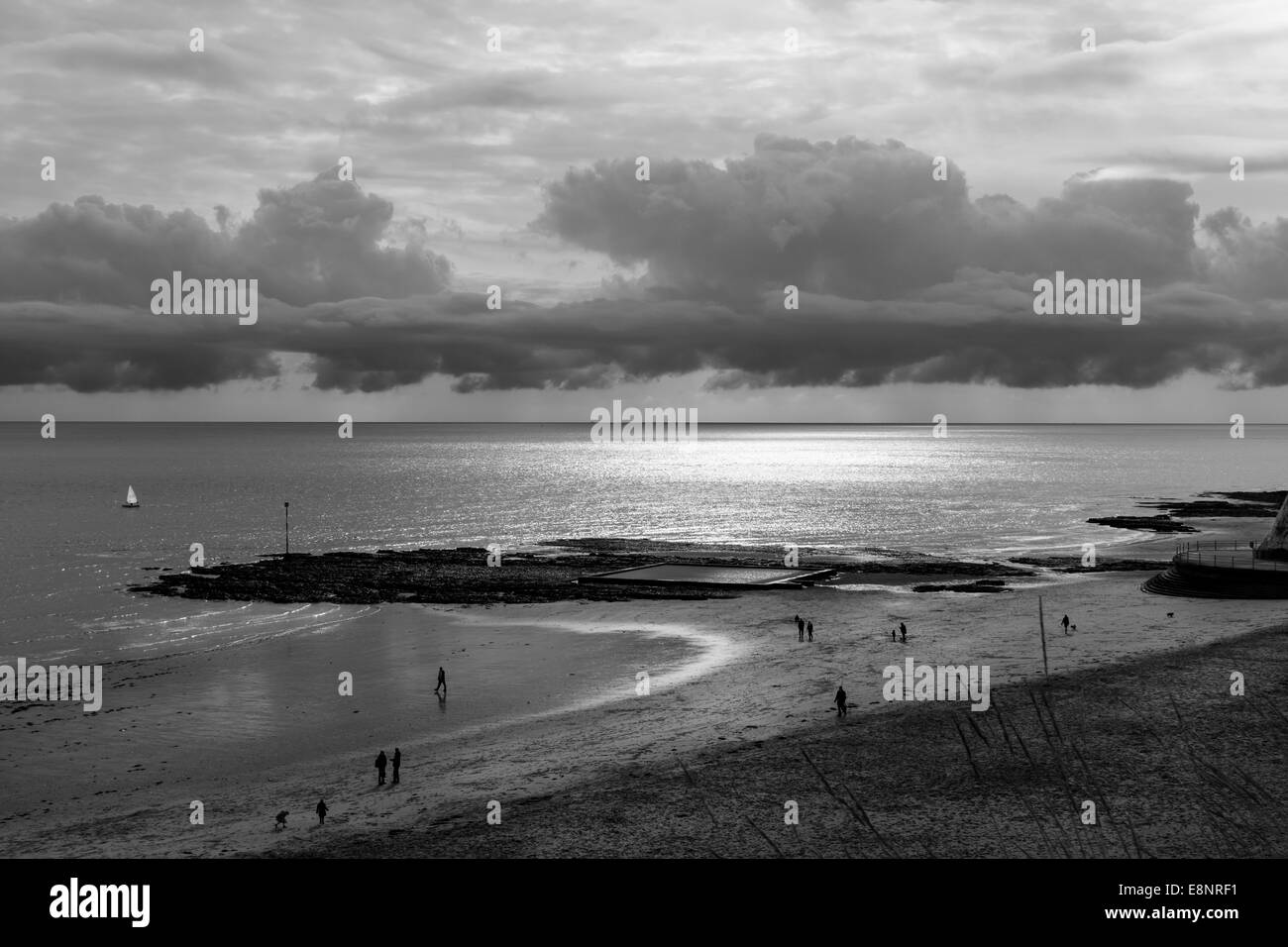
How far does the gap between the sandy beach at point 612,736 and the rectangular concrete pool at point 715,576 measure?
45.9 feet

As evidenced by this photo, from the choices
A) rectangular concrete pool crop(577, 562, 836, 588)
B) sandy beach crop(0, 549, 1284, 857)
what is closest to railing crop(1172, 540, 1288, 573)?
sandy beach crop(0, 549, 1284, 857)

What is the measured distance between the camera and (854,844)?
24594 mm

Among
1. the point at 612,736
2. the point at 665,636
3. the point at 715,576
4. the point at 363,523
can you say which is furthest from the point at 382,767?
the point at 363,523

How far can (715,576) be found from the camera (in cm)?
7544

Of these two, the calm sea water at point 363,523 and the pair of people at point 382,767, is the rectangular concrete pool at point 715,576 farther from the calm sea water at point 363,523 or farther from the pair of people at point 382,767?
the pair of people at point 382,767

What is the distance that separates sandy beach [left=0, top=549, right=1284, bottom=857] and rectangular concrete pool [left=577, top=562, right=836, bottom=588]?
551 inches

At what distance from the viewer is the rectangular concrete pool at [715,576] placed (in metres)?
72.5

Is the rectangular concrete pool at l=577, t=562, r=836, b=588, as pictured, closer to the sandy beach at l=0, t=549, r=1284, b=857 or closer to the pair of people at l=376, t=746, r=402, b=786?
the sandy beach at l=0, t=549, r=1284, b=857

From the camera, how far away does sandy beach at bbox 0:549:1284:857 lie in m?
26.5

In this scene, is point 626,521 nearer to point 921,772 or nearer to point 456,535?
point 456,535

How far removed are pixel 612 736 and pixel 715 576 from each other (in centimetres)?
4022

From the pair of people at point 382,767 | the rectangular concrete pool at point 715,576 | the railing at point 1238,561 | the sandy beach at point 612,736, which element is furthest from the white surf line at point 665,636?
the railing at point 1238,561
